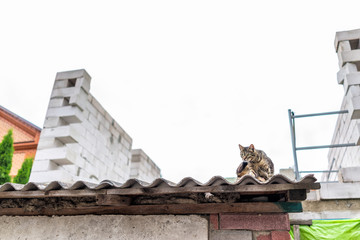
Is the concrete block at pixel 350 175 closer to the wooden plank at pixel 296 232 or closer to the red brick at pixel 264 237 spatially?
the wooden plank at pixel 296 232

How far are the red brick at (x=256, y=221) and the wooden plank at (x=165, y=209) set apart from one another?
6cm

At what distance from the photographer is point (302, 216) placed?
5.29 m

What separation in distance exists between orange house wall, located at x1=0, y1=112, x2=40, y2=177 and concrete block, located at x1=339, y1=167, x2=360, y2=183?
11298 millimetres

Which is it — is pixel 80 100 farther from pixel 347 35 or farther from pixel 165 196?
pixel 347 35

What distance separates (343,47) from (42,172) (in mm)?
6879

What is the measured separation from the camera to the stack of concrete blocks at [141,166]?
1195 centimetres

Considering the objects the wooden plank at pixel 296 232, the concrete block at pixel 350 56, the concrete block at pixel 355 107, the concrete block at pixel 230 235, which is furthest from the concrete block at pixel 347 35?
the concrete block at pixel 230 235

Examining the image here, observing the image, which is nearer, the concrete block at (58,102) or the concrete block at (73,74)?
the concrete block at (58,102)

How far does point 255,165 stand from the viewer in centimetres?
471

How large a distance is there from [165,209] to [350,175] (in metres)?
3.45

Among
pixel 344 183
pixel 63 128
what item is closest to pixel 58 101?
pixel 63 128

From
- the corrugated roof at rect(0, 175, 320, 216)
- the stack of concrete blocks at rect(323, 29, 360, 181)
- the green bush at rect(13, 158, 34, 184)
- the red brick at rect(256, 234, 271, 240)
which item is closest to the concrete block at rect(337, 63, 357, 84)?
the stack of concrete blocks at rect(323, 29, 360, 181)

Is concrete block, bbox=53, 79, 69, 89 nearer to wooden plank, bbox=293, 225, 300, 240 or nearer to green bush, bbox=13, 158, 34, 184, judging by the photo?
green bush, bbox=13, 158, 34, 184

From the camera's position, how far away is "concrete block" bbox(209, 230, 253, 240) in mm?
3690
